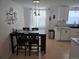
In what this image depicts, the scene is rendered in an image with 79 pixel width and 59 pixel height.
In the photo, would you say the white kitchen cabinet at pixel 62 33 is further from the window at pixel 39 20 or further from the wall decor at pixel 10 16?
the wall decor at pixel 10 16

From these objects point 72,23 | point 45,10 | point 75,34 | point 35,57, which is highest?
point 45,10

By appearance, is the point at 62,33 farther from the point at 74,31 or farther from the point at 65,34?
the point at 74,31

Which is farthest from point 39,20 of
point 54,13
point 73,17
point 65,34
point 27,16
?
point 73,17

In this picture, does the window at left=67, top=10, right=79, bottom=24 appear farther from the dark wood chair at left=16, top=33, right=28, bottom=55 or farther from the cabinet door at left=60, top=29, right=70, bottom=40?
the dark wood chair at left=16, top=33, right=28, bottom=55

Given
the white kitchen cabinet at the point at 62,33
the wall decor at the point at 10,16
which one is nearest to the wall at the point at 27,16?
the white kitchen cabinet at the point at 62,33

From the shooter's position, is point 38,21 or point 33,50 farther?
point 38,21

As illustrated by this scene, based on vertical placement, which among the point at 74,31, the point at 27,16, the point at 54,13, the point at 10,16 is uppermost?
the point at 54,13

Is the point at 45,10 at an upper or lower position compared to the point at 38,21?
upper

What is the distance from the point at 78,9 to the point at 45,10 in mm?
2310

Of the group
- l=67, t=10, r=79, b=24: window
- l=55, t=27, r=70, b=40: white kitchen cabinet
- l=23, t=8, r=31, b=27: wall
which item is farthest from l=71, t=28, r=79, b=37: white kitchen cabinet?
l=23, t=8, r=31, b=27: wall

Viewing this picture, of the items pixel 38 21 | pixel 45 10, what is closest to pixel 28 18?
pixel 38 21

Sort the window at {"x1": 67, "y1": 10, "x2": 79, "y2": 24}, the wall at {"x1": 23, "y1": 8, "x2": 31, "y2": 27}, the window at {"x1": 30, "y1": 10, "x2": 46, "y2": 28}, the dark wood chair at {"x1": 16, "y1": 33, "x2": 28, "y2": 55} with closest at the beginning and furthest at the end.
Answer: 1. the dark wood chair at {"x1": 16, "y1": 33, "x2": 28, "y2": 55}
2. the window at {"x1": 67, "y1": 10, "x2": 79, "y2": 24}
3. the window at {"x1": 30, "y1": 10, "x2": 46, "y2": 28}
4. the wall at {"x1": 23, "y1": 8, "x2": 31, "y2": 27}

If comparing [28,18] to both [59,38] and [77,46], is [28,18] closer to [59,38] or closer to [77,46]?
[59,38]

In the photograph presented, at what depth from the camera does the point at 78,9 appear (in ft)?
26.1
